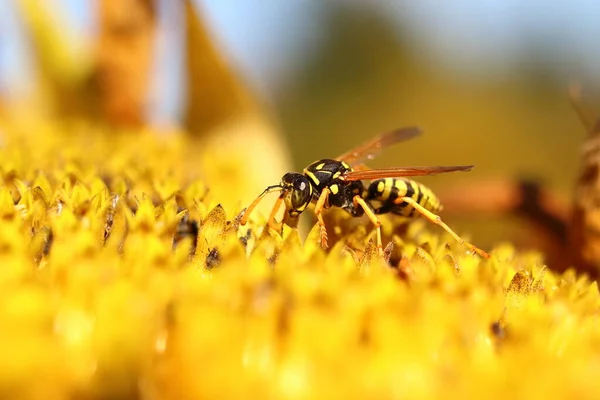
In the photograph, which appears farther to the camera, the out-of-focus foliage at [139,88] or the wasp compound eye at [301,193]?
the out-of-focus foliage at [139,88]

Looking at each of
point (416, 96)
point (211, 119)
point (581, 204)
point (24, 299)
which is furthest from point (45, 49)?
point (416, 96)

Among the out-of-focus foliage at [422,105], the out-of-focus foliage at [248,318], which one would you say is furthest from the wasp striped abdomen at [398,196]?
the out-of-focus foliage at [422,105]

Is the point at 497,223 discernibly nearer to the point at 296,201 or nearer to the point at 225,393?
the point at 296,201

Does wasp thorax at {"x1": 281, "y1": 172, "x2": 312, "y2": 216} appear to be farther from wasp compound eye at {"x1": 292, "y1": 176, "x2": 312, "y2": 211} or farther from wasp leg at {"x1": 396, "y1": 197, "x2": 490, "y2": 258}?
wasp leg at {"x1": 396, "y1": 197, "x2": 490, "y2": 258}

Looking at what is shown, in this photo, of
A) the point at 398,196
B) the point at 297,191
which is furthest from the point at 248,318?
the point at 398,196

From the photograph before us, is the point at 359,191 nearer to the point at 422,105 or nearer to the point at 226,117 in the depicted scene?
the point at 226,117

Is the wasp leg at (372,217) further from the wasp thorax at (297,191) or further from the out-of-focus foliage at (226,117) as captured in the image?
the out-of-focus foliage at (226,117)

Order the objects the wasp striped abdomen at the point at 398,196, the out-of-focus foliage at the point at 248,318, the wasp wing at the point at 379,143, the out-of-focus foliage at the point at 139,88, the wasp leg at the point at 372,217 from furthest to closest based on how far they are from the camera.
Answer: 1. the out-of-focus foliage at the point at 139,88
2. the wasp wing at the point at 379,143
3. the wasp striped abdomen at the point at 398,196
4. the wasp leg at the point at 372,217
5. the out-of-focus foliage at the point at 248,318
